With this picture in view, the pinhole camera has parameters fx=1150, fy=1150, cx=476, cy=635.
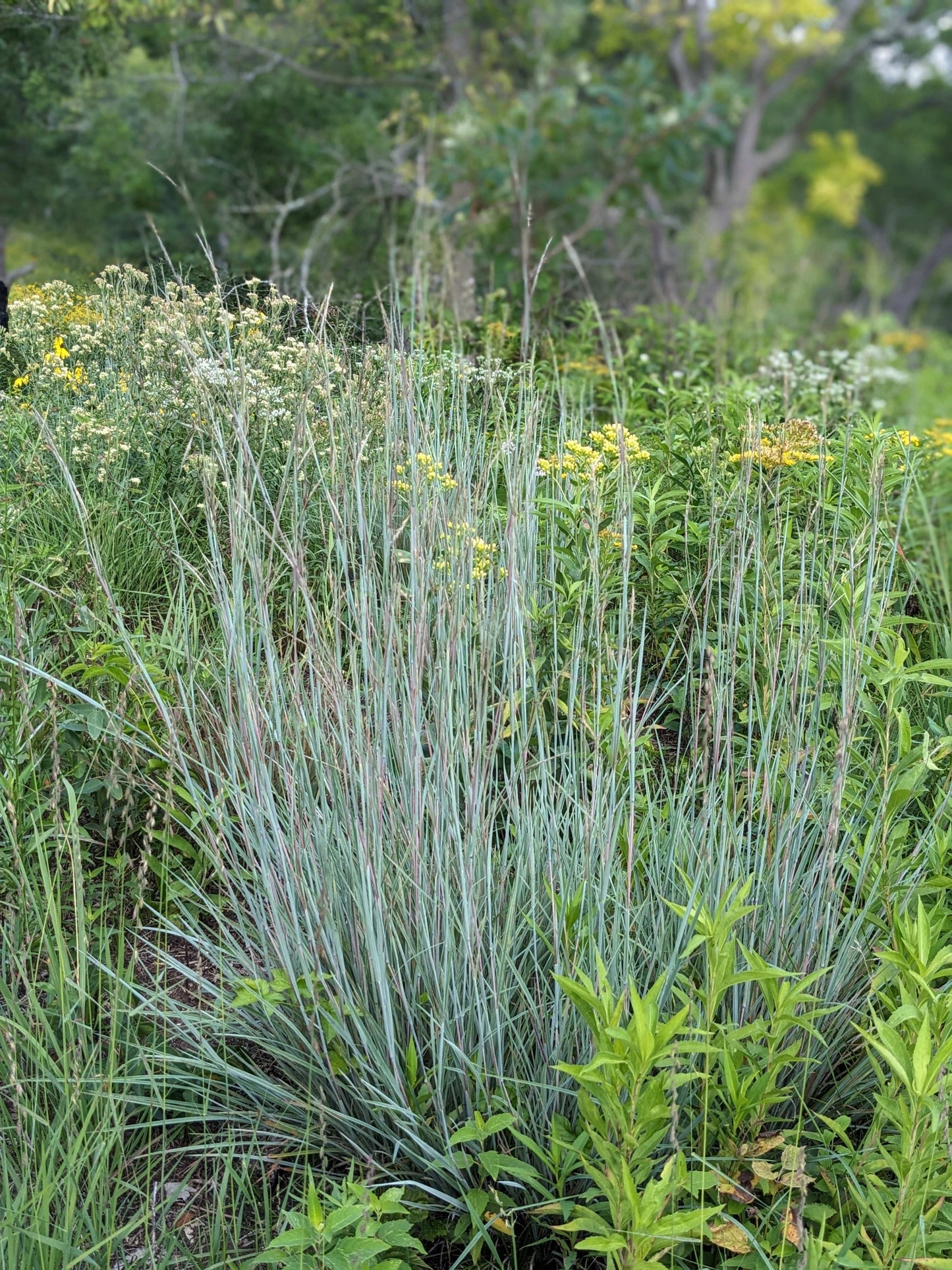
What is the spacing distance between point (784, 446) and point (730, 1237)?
1750 millimetres

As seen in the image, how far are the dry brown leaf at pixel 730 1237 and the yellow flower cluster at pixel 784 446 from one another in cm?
146

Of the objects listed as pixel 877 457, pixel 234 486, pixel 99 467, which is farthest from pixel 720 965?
pixel 99 467

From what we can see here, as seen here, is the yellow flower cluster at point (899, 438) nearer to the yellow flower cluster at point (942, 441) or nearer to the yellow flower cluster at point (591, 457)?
the yellow flower cluster at point (591, 457)

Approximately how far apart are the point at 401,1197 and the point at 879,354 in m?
7.31

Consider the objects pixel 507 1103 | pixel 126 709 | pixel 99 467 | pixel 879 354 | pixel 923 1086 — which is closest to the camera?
pixel 923 1086

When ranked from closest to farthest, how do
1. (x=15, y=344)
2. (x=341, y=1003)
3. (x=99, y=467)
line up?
1. (x=341, y=1003)
2. (x=99, y=467)
3. (x=15, y=344)

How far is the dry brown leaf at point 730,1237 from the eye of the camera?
1.77m

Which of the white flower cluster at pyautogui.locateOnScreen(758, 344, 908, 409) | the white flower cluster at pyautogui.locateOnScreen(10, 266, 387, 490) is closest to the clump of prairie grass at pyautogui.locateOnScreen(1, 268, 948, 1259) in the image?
the white flower cluster at pyautogui.locateOnScreen(10, 266, 387, 490)

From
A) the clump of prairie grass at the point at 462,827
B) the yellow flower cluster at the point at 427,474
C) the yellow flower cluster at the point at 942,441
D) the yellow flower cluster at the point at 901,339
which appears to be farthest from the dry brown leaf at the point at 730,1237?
the yellow flower cluster at the point at 901,339

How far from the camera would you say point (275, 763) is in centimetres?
218

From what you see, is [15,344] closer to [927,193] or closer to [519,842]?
[519,842]

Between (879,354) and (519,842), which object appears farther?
(879,354)

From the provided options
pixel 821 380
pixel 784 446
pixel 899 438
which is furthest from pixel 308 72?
pixel 784 446

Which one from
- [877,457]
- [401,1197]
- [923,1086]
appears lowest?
[401,1197]
